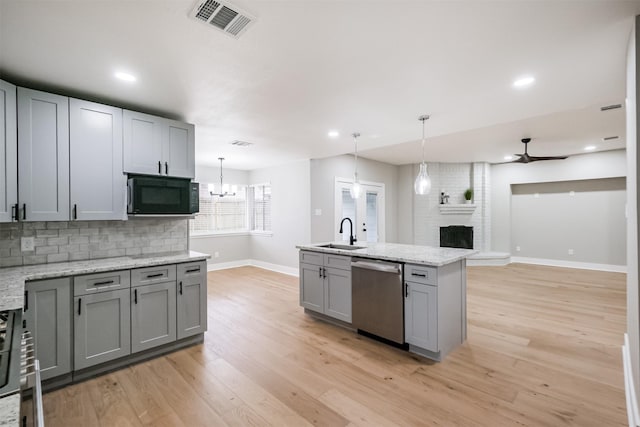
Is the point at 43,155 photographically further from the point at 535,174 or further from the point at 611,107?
the point at 535,174

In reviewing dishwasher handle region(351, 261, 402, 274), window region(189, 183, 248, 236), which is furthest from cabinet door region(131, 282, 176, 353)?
window region(189, 183, 248, 236)

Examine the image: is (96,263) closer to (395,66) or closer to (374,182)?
(395,66)

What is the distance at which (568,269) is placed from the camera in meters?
6.83

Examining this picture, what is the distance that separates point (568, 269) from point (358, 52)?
7.64 metres

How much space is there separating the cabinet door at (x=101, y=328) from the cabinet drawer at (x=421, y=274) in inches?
103

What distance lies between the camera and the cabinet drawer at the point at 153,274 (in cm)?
270

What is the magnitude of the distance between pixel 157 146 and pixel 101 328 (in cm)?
181

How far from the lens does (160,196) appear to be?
3.05 metres

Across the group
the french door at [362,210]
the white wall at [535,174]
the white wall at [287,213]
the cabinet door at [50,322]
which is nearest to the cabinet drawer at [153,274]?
the cabinet door at [50,322]

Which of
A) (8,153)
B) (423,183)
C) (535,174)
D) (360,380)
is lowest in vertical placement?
(360,380)

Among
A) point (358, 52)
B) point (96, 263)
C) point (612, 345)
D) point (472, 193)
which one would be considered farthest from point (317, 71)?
point (472, 193)

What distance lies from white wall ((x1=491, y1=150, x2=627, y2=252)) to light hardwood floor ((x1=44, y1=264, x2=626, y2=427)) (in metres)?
3.94

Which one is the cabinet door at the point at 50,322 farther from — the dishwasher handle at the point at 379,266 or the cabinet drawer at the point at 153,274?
the dishwasher handle at the point at 379,266

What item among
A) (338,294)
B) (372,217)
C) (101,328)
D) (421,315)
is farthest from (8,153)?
(372,217)
